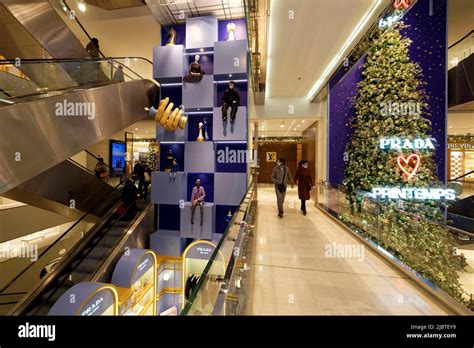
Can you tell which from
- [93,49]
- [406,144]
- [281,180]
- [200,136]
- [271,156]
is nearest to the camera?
[406,144]

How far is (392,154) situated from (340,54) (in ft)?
10.3

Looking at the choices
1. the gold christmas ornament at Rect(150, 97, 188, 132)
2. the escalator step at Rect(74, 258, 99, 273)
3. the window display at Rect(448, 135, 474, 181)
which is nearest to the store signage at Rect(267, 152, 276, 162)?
the window display at Rect(448, 135, 474, 181)

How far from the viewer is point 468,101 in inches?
175

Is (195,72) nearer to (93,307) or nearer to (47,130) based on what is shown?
(47,130)

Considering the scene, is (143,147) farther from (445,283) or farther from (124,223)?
(445,283)

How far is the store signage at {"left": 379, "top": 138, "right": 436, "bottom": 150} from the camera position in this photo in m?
4.43

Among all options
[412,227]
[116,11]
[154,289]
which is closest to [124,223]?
[154,289]

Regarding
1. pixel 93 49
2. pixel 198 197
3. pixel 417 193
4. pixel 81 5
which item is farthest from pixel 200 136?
pixel 81 5

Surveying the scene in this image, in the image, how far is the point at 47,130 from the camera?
143 inches

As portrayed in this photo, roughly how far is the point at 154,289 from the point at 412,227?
6.50 m

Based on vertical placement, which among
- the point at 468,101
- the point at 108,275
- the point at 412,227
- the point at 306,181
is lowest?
the point at 108,275

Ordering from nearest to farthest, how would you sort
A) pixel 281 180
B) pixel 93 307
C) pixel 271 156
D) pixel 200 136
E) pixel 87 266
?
pixel 93 307 < pixel 87 266 < pixel 281 180 < pixel 200 136 < pixel 271 156

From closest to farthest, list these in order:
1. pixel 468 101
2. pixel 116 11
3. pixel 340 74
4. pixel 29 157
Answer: pixel 29 157
pixel 468 101
pixel 340 74
pixel 116 11
